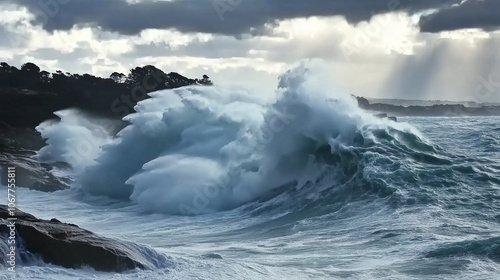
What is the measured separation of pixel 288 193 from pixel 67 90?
33097 mm

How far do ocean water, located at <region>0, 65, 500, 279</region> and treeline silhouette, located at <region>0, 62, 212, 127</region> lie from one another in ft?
46.4

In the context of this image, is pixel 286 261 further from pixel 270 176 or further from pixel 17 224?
pixel 270 176

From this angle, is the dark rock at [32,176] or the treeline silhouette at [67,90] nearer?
the dark rock at [32,176]

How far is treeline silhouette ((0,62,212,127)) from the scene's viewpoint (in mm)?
42406

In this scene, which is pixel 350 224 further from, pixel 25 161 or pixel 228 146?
pixel 25 161

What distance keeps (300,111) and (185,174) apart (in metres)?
3.74

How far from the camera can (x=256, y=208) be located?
18.9 m

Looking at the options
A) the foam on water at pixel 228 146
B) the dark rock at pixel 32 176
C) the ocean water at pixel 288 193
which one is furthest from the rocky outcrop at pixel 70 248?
the dark rock at pixel 32 176

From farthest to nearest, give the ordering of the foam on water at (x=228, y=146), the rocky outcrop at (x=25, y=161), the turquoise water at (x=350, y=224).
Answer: the rocky outcrop at (x=25, y=161) → the foam on water at (x=228, y=146) → the turquoise water at (x=350, y=224)

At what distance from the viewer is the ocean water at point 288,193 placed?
1212 centimetres

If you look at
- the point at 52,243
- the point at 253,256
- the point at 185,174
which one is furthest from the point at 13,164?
the point at 52,243

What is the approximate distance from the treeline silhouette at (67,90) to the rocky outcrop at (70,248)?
30.0m

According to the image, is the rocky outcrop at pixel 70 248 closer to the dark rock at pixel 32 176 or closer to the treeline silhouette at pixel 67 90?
the dark rock at pixel 32 176

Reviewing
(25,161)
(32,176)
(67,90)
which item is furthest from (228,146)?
(67,90)
